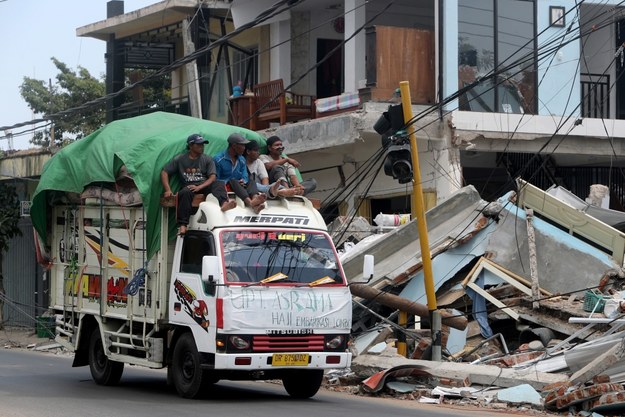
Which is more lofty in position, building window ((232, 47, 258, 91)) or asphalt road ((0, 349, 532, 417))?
building window ((232, 47, 258, 91))

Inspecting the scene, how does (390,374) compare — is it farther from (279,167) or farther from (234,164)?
(234,164)

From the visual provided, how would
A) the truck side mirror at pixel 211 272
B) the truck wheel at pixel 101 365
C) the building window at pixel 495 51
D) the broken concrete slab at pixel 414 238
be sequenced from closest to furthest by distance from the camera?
the truck side mirror at pixel 211 272 → the truck wheel at pixel 101 365 → the broken concrete slab at pixel 414 238 → the building window at pixel 495 51

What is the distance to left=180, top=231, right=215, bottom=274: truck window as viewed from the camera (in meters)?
13.1

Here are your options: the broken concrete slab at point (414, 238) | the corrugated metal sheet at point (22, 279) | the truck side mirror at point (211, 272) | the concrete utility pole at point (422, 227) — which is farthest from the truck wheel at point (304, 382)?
the corrugated metal sheet at point (22, 279)

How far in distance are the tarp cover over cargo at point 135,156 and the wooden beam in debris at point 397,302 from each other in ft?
12.4

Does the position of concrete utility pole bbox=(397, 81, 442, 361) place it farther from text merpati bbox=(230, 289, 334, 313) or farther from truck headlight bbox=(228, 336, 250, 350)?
truck headlight bbox=(228, 336, 250, 350)

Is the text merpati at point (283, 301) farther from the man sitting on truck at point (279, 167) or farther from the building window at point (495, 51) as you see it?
the building window at point (495, 51)

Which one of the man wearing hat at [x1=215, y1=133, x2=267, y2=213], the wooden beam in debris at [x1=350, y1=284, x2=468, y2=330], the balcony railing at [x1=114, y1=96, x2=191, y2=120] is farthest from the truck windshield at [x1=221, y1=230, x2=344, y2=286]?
the balcony railing at [x1=114, y1=96, x2=191, y2=120]

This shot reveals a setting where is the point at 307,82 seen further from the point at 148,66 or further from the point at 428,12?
the point at 148,66

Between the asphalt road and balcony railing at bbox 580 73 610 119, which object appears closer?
the asphalt road

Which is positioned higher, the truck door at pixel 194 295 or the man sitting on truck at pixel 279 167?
the man sitting on truck at pixel 279 167

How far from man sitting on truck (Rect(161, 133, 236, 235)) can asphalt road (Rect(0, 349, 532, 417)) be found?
2283 millimetres

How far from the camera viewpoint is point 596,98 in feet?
Answer: 79.5

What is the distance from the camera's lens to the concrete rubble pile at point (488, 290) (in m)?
15.2
